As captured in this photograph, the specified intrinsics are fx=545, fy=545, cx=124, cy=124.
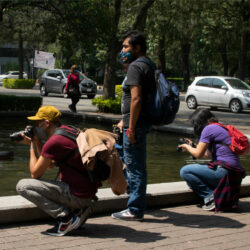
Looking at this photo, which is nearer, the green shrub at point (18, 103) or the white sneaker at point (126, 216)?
the white sneaker at point (126, 216)

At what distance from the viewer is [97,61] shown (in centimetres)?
6581

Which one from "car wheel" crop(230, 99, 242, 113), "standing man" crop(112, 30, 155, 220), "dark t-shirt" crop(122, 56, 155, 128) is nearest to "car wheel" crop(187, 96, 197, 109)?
"car wheel" crop(230, 99, 242, 113)

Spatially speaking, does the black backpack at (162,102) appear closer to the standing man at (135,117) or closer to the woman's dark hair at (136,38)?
the standing man at (135,117)

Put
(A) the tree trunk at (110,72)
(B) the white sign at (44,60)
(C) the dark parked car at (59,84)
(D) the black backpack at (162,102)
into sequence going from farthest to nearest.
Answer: (B) the white sign at (44,60)
(C) the dark parked car at (59,84)
(A) the tree trunk at (110,72)
(D) the black backpack at (162,102)

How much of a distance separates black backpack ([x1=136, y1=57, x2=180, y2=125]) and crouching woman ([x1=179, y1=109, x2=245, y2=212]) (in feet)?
2.89

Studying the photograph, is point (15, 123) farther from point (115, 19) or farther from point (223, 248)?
point (223, 248)

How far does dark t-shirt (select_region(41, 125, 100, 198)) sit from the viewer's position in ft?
15.3

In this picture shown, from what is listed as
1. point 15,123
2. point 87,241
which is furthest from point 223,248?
point 15,123

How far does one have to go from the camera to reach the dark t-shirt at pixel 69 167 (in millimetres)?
4676

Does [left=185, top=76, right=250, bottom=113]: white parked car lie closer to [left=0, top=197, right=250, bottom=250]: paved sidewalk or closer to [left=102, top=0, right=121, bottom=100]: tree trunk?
[left=102, top=0, right=121, bottom=100]: tree trunk

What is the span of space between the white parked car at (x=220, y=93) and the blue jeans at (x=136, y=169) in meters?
18.5

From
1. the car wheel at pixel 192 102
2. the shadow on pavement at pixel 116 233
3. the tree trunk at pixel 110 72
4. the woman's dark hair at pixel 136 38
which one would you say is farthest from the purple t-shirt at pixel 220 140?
the car wheel at pixel 192 102

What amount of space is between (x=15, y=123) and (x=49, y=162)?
41.8 ft

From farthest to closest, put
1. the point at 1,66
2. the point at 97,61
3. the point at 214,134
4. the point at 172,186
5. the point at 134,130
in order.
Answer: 1. the point at 1,66
2. the point at 97,61
3. the point at 172,186
4. the point at 214,134
5. the point at 134,130
